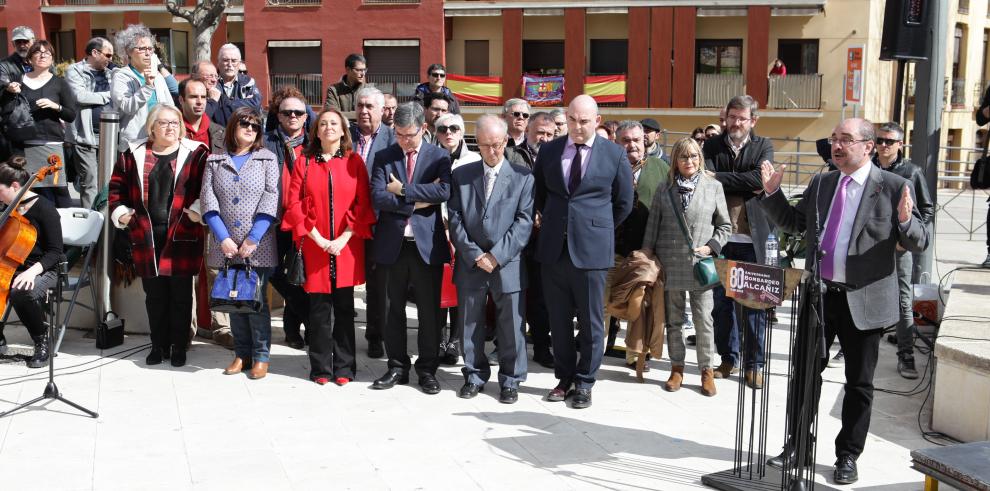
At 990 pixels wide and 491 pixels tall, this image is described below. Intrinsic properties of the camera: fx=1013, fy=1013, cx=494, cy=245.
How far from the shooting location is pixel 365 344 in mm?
8367

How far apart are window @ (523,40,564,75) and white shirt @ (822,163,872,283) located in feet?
89.4

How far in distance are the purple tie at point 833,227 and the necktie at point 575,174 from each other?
1759mm

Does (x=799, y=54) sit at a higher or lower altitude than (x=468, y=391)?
higher

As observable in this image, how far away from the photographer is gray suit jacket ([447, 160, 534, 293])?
6.66 m

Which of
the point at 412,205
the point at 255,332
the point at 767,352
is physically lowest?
the point at 255,332

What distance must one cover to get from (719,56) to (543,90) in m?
5.50

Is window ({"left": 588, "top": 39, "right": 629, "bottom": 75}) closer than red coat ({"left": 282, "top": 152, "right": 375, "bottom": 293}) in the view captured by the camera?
No

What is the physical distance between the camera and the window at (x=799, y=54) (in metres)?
30.4

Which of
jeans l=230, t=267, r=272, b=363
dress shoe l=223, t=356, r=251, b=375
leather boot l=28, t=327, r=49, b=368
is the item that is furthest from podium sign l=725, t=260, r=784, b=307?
leather boot l=28, t=327, r=49, b=368

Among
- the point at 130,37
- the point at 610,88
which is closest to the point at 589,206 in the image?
the point at 130,37

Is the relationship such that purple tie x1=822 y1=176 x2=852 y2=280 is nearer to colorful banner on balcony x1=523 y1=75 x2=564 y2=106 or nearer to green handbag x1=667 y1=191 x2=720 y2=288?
green handbag x1=667 y1=191 x2=720 y2=288

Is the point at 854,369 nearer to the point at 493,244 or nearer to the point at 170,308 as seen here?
the point at 493,244

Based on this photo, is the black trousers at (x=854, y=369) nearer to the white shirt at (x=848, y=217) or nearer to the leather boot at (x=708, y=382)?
the white shirt at (x=848, y=217)

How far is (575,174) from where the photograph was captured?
6605 mm
